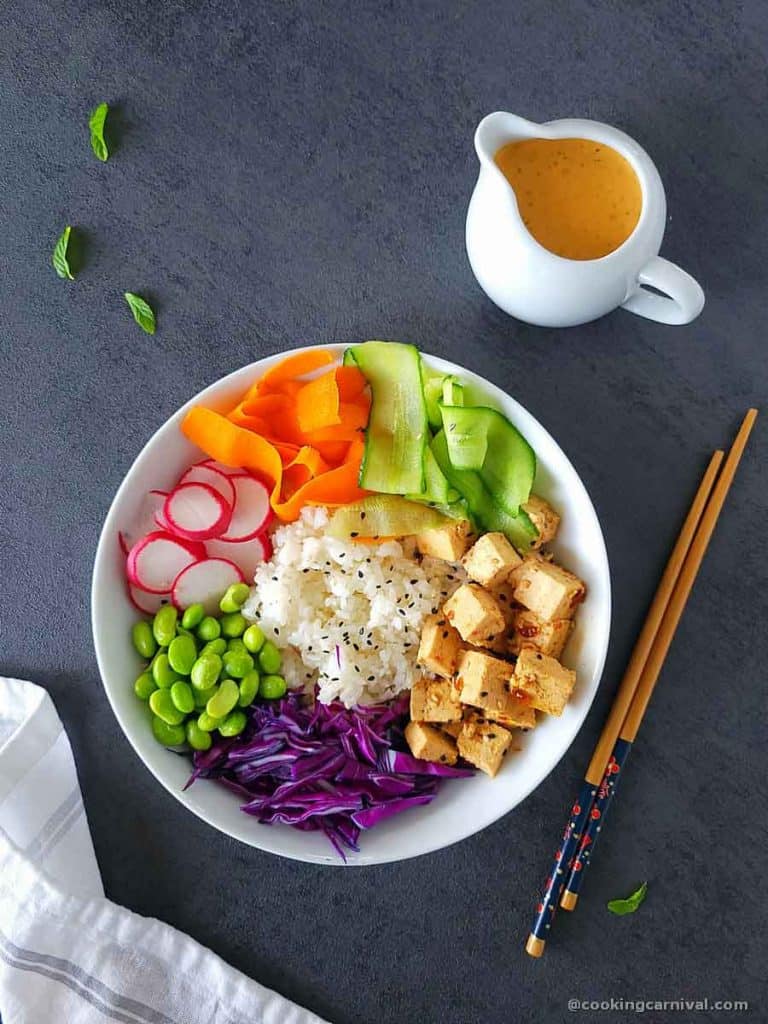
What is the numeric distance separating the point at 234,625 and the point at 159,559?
0.79 feet

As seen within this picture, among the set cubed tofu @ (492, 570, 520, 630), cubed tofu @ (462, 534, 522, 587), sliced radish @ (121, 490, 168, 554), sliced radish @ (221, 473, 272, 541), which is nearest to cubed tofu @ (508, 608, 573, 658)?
cubed tofu @ (492, 570, 520, 630)

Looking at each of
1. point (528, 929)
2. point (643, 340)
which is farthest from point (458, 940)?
point (643, 340)

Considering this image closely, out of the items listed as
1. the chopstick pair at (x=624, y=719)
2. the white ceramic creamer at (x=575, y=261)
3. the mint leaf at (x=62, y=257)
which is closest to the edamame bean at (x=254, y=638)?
the chopstick pair at (x=624, y=719)

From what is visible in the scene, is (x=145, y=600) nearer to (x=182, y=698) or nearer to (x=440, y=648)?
(x=182, y=698)

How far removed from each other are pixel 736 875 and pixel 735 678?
0.52m

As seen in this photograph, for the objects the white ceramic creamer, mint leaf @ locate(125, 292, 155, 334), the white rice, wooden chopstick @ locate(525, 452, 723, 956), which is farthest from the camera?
mint leaf @ locate(125, 292, 155, 334)

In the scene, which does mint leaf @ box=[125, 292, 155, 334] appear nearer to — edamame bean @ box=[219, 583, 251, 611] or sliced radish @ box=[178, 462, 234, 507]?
sliced radish @ box=[178, 462, 234, 507]

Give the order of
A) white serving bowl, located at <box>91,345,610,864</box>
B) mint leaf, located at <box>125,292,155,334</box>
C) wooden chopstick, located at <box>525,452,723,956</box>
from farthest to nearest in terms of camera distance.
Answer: mint leaf, located at <box>125,292,155,334</box> → wooden chopstick, located at <box>525,452,723,956</box> → white serving bowl, located at <box>91,345,610,864</box>

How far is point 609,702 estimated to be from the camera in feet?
8.55

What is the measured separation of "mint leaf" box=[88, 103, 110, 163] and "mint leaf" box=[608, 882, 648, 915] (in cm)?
247

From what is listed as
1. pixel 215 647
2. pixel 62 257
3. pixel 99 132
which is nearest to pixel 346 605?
pixel 215 647

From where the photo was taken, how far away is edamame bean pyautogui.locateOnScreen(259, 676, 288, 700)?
240 cm

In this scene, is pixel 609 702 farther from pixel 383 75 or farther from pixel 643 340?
pixel 383 75

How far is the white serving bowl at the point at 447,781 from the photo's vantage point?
7.51 feet
